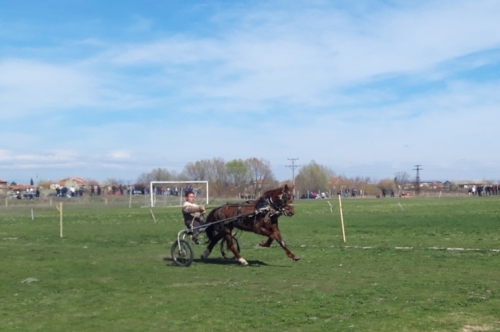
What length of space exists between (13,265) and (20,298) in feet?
19.1

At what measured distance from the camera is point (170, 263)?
17797 millimetres

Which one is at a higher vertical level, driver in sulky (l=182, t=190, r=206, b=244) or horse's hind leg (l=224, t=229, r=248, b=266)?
driver in sulky (l=182, t=190, r=206, b=244)

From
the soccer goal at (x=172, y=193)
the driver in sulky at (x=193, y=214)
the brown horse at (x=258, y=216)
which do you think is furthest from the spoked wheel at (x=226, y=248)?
the soccer goal at (x=172, y=193)

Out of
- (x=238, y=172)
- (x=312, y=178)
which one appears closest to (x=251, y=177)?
(x=238, y=172)

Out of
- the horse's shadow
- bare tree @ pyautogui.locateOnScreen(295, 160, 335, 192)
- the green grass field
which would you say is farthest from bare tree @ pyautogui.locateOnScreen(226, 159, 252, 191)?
the horse's shadow

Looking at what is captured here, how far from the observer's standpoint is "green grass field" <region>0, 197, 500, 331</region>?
996cm

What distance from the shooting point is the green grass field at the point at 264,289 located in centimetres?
996

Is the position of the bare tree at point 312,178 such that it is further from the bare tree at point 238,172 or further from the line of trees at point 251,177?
the bare tree at point 238,172

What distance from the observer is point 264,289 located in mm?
12867

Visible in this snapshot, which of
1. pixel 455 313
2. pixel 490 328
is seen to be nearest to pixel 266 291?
pixel 455 313

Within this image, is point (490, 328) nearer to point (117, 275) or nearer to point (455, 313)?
point (455, 313)

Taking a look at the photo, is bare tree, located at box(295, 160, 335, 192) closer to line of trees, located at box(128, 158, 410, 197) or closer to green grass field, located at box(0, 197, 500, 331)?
line of trees, located at box(128, 158, 410, 197)

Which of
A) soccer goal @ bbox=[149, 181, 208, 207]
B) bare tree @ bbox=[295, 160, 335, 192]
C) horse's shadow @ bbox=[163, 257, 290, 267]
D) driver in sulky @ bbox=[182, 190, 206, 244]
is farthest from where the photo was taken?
bare tree @ bbox=[295, 160, 335, 192]

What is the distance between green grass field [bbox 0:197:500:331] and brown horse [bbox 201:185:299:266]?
0.78 meters
